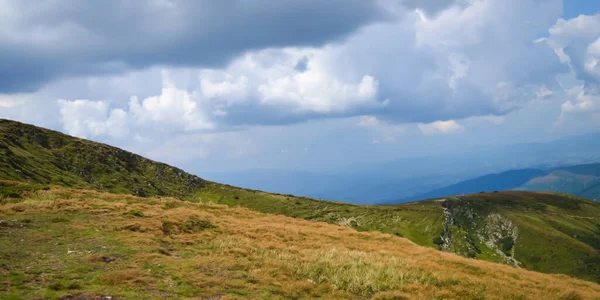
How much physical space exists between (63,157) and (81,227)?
165 metres

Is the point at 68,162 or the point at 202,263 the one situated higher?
the point at 68,162

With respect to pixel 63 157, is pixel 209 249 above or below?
below

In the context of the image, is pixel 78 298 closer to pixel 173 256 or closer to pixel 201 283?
pixel 201 283

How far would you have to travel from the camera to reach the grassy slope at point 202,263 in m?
18.8

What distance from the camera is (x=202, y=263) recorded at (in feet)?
78.8

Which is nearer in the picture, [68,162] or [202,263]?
[202,263]

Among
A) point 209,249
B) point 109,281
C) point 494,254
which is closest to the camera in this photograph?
point 109,281

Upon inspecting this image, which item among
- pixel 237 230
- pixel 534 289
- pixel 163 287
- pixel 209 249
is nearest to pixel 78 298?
pixel 163 287

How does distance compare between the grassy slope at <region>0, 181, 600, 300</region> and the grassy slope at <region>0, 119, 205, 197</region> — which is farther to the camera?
the grassy slope at <region>0, 119, 205, 197</region>

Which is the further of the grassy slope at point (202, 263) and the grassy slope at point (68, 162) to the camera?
the grassy slope at point (68, 162)

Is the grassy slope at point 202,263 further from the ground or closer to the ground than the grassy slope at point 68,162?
closer to the ground

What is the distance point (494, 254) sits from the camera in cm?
19212

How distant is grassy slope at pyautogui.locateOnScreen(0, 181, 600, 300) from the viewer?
61.8ft

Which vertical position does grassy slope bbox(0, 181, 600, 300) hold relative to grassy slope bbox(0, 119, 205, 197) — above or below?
below
